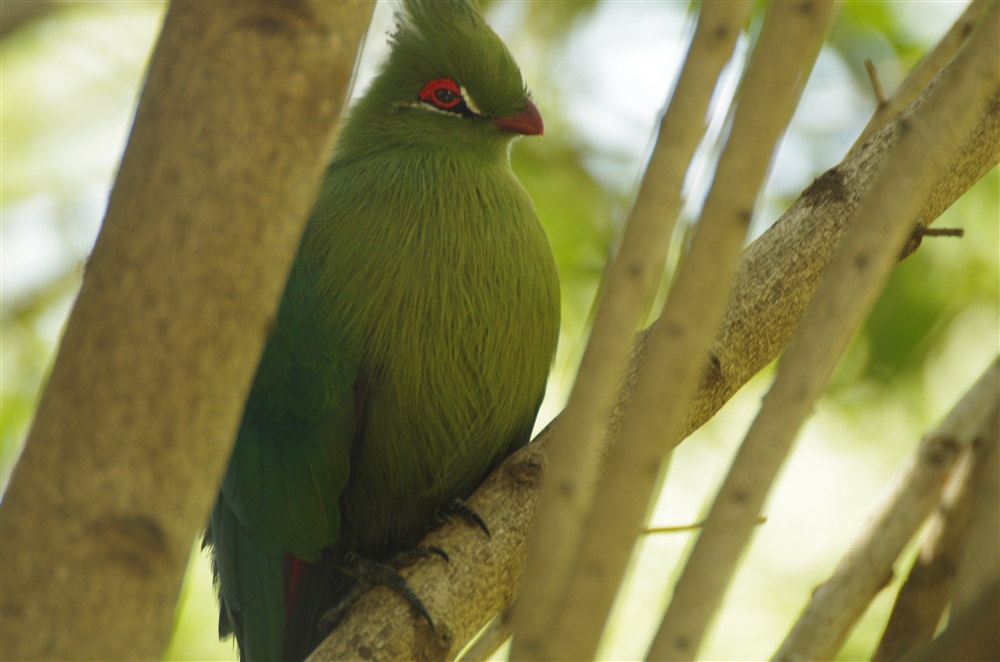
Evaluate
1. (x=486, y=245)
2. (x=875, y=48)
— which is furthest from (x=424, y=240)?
(x=875, y=48)

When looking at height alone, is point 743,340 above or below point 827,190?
below

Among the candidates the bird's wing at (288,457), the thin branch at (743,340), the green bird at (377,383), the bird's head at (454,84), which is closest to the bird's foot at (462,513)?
the thin branch at (743,340)

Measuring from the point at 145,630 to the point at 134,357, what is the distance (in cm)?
28

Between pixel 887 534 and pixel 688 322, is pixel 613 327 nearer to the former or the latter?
pixel 688 322

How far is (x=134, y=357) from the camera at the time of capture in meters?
1.07

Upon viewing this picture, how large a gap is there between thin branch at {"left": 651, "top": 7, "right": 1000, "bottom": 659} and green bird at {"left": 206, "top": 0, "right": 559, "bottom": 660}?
1386 mm

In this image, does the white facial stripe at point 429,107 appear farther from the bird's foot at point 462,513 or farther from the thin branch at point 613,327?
the thin branch at point 613,327

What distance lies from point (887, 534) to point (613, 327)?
2.16ft

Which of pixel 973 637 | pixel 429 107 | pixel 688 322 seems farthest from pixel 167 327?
pixel 429 107

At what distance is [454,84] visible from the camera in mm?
2729

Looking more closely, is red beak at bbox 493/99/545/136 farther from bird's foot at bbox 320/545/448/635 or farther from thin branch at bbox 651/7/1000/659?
thin branch at bbox 651/7/1000/659

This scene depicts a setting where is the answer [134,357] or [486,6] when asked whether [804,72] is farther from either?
[486,6]

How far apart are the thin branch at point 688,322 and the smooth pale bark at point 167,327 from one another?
0.41m

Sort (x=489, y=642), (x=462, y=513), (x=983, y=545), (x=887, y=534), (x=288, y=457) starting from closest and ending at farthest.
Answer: (x=983, y=545)
(x=887, y=534)
(x=489, y=642)
(x=462, y=513)
(x=288, y=457)
